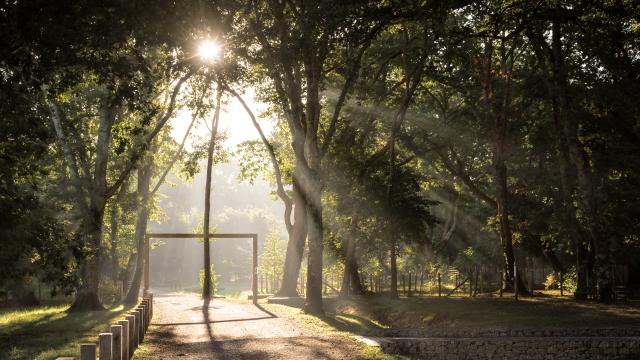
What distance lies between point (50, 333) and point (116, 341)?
29.5 feet

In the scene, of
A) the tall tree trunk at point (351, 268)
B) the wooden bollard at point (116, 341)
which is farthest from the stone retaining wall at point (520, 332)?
the tall tree trunk at point (351, 268)

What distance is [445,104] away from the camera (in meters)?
33.6

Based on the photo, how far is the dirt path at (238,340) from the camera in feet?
44.3

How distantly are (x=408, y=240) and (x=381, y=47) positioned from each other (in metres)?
9.02

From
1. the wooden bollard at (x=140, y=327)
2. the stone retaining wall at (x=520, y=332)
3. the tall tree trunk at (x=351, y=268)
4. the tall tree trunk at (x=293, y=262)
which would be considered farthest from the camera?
the tall tree trunk at (x=293, y=262)

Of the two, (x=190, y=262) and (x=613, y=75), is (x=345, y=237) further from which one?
(x=190, y=262)

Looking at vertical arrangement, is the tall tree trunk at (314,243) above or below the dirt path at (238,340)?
above

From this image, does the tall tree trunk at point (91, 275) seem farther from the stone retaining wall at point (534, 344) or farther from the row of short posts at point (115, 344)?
the stone retaining wall at point (534, 344)

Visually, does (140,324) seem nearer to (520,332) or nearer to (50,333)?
(50,333)

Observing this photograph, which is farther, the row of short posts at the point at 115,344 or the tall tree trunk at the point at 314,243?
the tall tree trunk at the point at 314,243

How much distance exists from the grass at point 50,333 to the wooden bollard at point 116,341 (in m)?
3.07

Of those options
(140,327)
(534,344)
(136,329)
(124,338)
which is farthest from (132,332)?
(534,344)

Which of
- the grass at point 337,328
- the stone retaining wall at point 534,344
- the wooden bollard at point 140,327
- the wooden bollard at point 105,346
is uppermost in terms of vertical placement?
the wooden bollard at point 105,346

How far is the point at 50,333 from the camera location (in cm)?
1811
